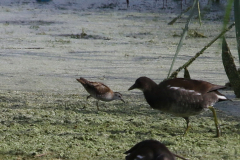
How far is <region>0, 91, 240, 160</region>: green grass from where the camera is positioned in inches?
138

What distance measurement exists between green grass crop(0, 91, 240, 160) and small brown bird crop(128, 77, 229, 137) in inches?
9.8

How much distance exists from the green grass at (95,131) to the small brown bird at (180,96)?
25 cm

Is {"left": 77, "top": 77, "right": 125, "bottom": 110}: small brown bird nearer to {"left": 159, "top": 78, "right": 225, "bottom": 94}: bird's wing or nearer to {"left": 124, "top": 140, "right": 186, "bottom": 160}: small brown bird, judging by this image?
{"left": 159, "top": 78, "right": 225, "bottom": 94}: bird's wing

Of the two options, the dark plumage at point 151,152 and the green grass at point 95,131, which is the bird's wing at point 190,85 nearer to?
the green grass at point 95,131

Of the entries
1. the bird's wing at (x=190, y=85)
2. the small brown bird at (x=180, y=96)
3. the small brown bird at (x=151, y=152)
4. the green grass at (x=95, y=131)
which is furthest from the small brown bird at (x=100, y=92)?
the small brown bird at (x=151, y=152)

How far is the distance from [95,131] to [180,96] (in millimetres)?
804

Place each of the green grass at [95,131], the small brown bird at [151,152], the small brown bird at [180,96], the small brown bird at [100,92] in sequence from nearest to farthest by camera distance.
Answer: the small brown bird at [151,152], the green grass at [95,131], the small brown bird at [180,96], the small brown bird at [100,92]

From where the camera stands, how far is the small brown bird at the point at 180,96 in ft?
12.3

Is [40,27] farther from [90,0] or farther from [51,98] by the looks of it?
[51,98]

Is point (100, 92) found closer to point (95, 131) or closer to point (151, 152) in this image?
point (95, 131)

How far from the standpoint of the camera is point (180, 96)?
3.78m

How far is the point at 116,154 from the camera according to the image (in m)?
3.44

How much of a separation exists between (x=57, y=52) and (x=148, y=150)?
6.26 m

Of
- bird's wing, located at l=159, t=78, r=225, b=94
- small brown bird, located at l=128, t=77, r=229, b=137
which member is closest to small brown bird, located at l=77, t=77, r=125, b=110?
small brown bird, located at l=128, t=77, r=229, b=137
